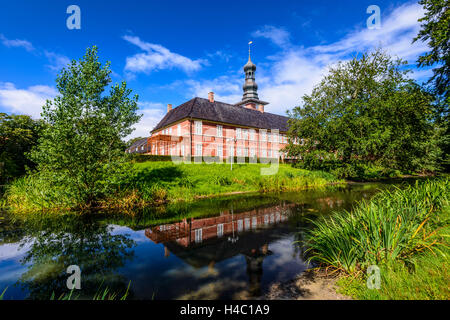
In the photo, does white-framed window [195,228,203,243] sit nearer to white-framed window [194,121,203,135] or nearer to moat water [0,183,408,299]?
moat water [0,183,408,299]

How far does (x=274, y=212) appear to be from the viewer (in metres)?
9.69

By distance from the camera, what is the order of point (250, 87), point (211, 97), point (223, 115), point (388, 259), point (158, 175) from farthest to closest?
point (250, 87)
point (211, 97)
point (223, 115)
point (158, 175)
point (388, 259)

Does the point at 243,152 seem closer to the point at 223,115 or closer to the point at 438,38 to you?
the point at 223,115

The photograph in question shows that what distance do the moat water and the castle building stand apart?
60.7 feet

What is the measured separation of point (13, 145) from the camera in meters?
18.8

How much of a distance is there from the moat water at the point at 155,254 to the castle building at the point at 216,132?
18.5 meters

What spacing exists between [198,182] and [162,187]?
325 cm

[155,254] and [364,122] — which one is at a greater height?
[364,122]

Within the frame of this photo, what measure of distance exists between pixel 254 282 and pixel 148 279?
2112 mm

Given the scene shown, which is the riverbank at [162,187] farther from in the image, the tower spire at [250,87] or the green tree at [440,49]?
the tower spire at [250,87]

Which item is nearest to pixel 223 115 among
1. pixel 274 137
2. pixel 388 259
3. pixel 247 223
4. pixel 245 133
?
pixel 245 133

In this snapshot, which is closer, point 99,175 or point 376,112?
point 99,175
